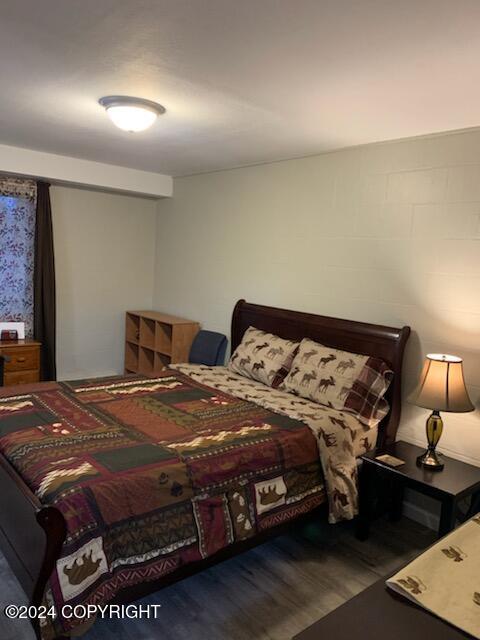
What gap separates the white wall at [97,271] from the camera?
4.60 m

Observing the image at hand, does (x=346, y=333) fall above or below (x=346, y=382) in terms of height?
above

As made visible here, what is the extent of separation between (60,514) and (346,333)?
2.09 meters

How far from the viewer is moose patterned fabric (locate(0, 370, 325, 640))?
177 cm

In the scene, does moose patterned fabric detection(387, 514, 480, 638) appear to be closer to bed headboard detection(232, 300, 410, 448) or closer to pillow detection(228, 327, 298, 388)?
bed headboard detection(232, 300, 410, 448)

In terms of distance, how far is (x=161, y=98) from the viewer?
2381 mm

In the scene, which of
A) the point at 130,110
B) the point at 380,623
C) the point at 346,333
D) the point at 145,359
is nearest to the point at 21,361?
the point at 145,359

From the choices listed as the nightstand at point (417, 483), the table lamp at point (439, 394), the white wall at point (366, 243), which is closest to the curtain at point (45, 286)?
the white wall at point (366, 243)

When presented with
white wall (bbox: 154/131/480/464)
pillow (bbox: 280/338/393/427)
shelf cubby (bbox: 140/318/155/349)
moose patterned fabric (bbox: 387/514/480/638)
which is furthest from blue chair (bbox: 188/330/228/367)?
moose patterned fabric (bbox: 387/514/480/638)

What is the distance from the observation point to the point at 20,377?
409cm

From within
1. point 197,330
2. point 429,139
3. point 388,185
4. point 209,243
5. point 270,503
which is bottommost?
point 270,503

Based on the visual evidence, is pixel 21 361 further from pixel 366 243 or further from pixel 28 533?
pixel 366 243

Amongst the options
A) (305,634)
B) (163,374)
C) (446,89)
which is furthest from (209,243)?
(305,634)

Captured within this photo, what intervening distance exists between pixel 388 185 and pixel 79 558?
2.59 metres

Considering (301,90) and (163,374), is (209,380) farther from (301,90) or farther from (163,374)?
(301,90)
